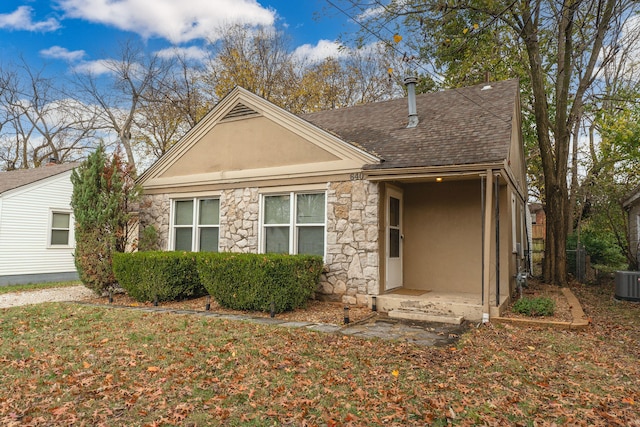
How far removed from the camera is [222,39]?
23.2 meters

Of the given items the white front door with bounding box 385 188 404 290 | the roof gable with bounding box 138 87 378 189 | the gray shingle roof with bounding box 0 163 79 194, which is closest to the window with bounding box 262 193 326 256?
the roof gable with bounding box 138 87 378 189

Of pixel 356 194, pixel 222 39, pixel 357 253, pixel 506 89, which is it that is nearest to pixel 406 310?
pixel 357 253

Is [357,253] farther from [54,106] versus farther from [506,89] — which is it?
[54,106]

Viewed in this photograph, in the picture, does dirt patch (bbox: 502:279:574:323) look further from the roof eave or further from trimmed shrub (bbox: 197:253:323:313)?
trimmed shrub (bbox: 197:253:323:313)

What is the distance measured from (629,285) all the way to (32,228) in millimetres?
16896

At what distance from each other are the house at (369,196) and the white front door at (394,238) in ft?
0.07

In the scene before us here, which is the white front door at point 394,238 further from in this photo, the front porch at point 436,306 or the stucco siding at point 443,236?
the front porch at point 436,306

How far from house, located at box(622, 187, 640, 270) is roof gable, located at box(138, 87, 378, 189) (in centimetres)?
942

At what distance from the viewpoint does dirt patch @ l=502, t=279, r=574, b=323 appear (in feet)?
21.5

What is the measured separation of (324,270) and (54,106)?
78.3ft

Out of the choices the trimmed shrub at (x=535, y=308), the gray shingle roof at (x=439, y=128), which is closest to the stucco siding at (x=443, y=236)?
the gray shingle roof at (x=439, y=128)

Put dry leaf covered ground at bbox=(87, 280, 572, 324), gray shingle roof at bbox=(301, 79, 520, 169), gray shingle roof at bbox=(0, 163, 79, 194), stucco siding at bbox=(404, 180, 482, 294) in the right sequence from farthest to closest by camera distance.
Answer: gray shingle roof at bbox=(0, 163, 79, 194), stucco siding at bbox=(404, 180, 482, 294), gray shingle roof at bbox=(301, 79, 520, 169), dry leaf covered ground at bbox=(87, 280, 572, 324)

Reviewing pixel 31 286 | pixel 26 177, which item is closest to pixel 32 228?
pixel 31 286

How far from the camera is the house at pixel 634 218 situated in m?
12.2
